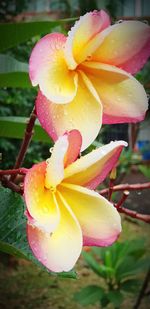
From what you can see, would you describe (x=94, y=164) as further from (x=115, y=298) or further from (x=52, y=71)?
(x=115, y=298)

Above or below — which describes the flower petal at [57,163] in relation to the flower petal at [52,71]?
below

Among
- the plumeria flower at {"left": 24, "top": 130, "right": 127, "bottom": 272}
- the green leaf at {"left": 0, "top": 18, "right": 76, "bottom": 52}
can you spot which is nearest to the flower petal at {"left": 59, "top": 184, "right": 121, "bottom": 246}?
the plumeria flower at {"left": 24, "top": 130, "right": 127, "bottom": 272}

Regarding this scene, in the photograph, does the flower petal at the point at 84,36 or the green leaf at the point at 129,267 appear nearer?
the flower petal at the point at 84,36

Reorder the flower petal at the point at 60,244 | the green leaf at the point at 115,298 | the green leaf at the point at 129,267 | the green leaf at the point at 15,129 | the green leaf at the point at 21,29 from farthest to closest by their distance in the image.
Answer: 1. the green leaf at the point at 129,267
2. the green leaf at the point at 115,298
3. the green leaf at the point at 15,129
4. the green leaf at the point at 21,29
5. the flower petal at the point at 60,244

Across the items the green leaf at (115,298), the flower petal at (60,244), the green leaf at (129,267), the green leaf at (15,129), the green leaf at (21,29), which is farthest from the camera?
the green leaf at (129,267)

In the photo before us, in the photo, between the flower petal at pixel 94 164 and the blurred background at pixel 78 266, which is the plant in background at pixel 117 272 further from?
the flower petal at pixel 94 164

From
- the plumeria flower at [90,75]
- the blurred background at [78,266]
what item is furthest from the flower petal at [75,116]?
the blurred background at [78,266]

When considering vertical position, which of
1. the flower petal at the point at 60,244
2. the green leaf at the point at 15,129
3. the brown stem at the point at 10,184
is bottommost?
the green leaf at the point at 15,129

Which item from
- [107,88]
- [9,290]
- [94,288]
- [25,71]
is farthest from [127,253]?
[107,88]
